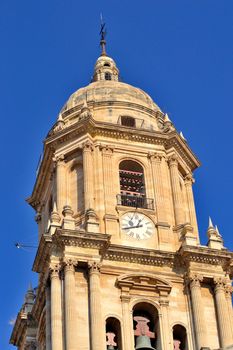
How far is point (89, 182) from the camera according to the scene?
172 ft

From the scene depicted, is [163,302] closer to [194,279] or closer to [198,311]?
[198,311]

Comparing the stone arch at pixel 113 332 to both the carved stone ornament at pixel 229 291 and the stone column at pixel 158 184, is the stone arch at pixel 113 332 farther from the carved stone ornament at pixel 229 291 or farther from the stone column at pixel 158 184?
the stone column at pixel 158 184

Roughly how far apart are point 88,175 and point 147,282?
251 inches

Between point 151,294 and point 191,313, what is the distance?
189cm

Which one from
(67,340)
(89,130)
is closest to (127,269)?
(67,340)

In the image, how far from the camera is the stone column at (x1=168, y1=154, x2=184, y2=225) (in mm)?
52656

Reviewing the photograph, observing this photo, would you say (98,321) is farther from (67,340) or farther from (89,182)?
(89,182)

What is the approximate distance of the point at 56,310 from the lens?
154 feet

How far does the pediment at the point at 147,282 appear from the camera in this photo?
48.7 metres

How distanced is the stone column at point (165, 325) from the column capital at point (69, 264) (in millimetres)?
4067

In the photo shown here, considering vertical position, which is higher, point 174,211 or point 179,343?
point 174,211

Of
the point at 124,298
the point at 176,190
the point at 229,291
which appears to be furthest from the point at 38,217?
the point at 229,291

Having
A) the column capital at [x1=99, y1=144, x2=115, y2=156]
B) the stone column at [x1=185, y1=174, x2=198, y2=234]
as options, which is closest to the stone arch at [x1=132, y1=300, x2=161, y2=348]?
the stone column at [x1=185, y1=174, x2=198, y2=234]

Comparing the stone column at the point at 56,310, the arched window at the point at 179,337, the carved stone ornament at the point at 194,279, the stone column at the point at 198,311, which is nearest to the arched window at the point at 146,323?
the arched window at the point at 179,337
